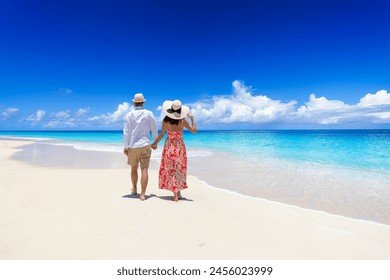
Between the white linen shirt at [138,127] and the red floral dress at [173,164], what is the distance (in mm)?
448

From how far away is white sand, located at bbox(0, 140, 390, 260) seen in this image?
9.74ft

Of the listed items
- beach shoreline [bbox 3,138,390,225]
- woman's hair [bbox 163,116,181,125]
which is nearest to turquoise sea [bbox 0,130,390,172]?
beach shoreline [bbox 3,138,390,225]

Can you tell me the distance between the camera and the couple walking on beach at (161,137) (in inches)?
194

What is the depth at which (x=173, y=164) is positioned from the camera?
5195 mm

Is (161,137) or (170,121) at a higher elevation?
(170,121)

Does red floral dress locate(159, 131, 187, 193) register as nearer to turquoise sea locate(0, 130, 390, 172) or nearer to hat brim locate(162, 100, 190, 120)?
hat brim locate(162, 100, 190, 120)

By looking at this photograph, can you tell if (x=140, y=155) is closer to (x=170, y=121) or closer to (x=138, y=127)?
(x=138, y=127)

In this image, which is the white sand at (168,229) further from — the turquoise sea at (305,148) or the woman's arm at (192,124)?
the turquoise sea at (305,148)

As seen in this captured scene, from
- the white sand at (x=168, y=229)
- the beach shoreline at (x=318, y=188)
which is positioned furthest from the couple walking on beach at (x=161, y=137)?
the beach shoreline at (x=318, y=188)

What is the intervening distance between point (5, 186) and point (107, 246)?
4.64 metres

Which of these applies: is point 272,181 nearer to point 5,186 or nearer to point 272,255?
point 272,255

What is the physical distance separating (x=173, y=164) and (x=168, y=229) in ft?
5.89

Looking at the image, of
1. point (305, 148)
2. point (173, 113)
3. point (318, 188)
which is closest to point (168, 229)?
point (173, 113)
